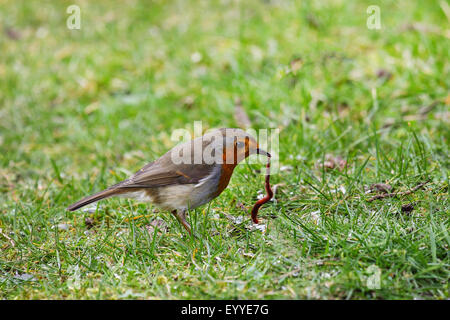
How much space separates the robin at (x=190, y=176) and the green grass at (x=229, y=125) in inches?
6.7

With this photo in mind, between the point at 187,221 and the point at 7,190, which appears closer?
the point at 187,221

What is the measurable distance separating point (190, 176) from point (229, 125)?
1.96 meters

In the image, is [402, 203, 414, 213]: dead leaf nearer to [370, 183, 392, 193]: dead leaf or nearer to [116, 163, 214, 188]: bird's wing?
Result: [370, 183, 392, 193]: dead leaf

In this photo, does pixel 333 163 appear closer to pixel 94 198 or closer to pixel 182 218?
pixel 182 218

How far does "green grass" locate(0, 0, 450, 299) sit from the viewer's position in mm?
3166

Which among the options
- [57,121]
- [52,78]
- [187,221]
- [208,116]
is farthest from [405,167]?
[52,78]

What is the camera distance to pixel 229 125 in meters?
5.72

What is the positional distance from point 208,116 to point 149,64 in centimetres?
181

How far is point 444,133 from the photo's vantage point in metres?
4.81

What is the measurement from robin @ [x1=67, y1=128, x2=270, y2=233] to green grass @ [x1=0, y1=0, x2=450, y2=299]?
0.17 metres

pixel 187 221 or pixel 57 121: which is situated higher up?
pixel 57 121
